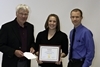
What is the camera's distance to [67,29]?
9.17 feet

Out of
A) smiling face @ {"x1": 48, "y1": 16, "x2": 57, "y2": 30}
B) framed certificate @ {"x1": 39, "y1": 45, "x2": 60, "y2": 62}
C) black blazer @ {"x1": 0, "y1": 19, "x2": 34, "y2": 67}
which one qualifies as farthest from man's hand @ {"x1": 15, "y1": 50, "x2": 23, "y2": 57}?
smiling face @ {"x1": 48, "y1": 16, "x2": 57, "y2": 30}

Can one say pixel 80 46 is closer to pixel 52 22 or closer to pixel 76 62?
pixel 76 62

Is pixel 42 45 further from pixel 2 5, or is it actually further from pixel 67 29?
pixel 2 5

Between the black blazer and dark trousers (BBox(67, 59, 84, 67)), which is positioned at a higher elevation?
the black blazer

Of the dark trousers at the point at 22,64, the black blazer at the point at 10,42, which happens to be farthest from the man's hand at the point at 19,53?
the dark trousers at the point at 22,64

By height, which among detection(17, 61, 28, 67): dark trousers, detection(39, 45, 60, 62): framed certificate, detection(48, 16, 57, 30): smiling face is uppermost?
detection(48, 16, 57, 30): smiling face

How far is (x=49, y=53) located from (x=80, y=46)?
388 mm

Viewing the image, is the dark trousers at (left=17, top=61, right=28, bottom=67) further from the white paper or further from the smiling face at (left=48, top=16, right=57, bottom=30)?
the smiling face at (left=48, top=16, right=57, bottom=30)

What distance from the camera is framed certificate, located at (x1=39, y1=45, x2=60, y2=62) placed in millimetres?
2100

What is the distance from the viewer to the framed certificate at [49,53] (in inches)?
82.7

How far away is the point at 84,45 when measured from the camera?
79.0 inches

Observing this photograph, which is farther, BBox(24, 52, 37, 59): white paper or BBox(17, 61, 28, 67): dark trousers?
BBox(17, 61, 28, 67): dark trousers

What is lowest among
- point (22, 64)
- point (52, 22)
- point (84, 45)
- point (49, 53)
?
point (22, 64)

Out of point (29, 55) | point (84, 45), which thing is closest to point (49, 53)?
point (29, 55)
